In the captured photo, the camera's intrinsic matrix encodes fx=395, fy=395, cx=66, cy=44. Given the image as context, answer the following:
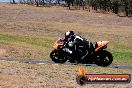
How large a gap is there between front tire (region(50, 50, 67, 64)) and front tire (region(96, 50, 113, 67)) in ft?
5.79

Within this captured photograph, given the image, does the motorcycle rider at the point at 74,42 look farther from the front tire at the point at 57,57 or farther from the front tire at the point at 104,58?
the front tire at the point at 104,58

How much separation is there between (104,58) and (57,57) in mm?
2451

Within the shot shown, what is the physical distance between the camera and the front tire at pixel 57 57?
20.2 meters

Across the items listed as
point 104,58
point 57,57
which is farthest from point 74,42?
point 104,58

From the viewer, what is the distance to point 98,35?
53.7 m

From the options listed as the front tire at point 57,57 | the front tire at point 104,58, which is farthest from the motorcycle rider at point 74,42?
the front tire at point 104,58

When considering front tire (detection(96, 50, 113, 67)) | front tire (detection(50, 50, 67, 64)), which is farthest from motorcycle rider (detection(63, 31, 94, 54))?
front tire (detection(96, 50, 113, 67))

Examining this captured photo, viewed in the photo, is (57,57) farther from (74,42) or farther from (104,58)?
(104,58)

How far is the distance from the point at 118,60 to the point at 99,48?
371 inches

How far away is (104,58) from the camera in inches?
788

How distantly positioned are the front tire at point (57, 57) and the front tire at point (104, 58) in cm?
177

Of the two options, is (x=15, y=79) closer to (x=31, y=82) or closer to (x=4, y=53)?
(x=31, y=82)

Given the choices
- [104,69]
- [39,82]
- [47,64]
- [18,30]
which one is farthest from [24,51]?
[18,30]

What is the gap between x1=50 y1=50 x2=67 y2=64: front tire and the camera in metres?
20.2
